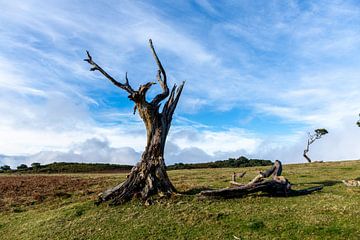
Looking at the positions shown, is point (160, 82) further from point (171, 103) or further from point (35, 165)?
point (35, 165)

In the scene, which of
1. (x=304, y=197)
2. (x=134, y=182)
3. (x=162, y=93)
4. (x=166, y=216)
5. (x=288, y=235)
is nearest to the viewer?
(x=288, y=235)

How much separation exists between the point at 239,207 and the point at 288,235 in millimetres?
5136

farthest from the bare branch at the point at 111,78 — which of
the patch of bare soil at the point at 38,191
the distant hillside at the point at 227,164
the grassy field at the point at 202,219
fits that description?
the distant hillside at the point at 227,164

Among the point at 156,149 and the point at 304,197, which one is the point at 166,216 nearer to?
the point at 156,149

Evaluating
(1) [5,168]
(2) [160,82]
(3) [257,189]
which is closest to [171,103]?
(2) [160,82]

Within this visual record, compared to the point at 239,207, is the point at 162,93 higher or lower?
higher

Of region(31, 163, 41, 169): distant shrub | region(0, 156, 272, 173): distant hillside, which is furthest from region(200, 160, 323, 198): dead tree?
region(31, 163, 41, 169): distant shrub

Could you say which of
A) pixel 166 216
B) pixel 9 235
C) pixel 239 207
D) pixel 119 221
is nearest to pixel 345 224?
pixel 239 207

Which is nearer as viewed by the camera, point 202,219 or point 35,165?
point 202,219

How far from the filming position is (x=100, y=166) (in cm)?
7631

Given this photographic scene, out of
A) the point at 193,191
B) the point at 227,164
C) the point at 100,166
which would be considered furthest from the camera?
the point at 227,164

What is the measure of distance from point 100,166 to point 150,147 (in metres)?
49.9

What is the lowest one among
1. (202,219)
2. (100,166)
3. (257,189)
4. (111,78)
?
(202,219)

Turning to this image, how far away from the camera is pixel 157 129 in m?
29.2
